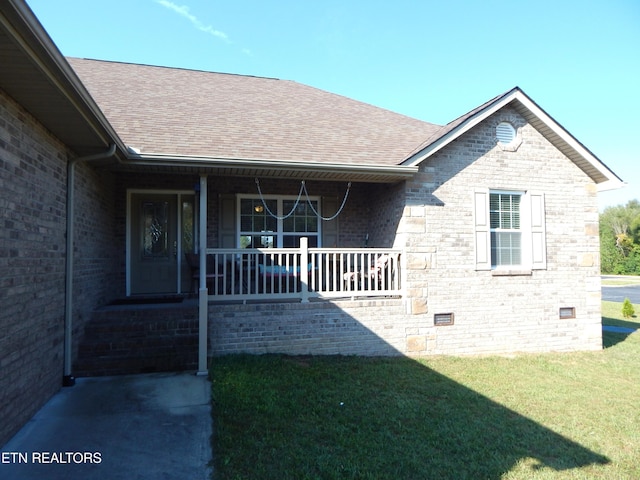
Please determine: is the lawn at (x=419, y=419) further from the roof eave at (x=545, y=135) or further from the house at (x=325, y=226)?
the roof eave at (x=545, y=135)

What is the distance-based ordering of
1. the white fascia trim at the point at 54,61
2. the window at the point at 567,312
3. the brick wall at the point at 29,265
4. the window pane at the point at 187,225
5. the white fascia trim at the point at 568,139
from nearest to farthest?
the white fascia trim at the point at 54,61 → the brick wall at the point at 29,265 → the white fascia trim at the point at 568,139 → the window at the point at 567,312 → the window pane at the point at 187,225

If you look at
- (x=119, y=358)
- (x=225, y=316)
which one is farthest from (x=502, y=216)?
(x=119, y=358)

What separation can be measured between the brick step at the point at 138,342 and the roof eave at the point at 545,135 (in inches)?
189

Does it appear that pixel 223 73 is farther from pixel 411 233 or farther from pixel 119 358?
pixel 119 358

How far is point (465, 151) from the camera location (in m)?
7.29

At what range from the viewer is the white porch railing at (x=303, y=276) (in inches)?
245

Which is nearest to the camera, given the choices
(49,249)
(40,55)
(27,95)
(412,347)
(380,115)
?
(40,55)

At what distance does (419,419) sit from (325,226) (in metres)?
4.83

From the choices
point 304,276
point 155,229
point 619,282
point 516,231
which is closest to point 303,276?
point 304,276

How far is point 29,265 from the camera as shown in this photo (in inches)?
151

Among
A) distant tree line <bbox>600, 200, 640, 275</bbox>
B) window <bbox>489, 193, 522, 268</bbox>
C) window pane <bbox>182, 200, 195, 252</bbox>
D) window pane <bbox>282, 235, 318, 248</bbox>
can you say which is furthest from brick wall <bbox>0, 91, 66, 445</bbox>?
distant tree line <bbox>600, 200, 640, 275</bbox>

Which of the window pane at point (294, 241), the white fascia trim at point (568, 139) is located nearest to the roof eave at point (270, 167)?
the window pane at point (294, 241)

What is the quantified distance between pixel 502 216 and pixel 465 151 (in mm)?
1595

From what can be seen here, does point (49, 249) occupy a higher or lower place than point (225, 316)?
higher
